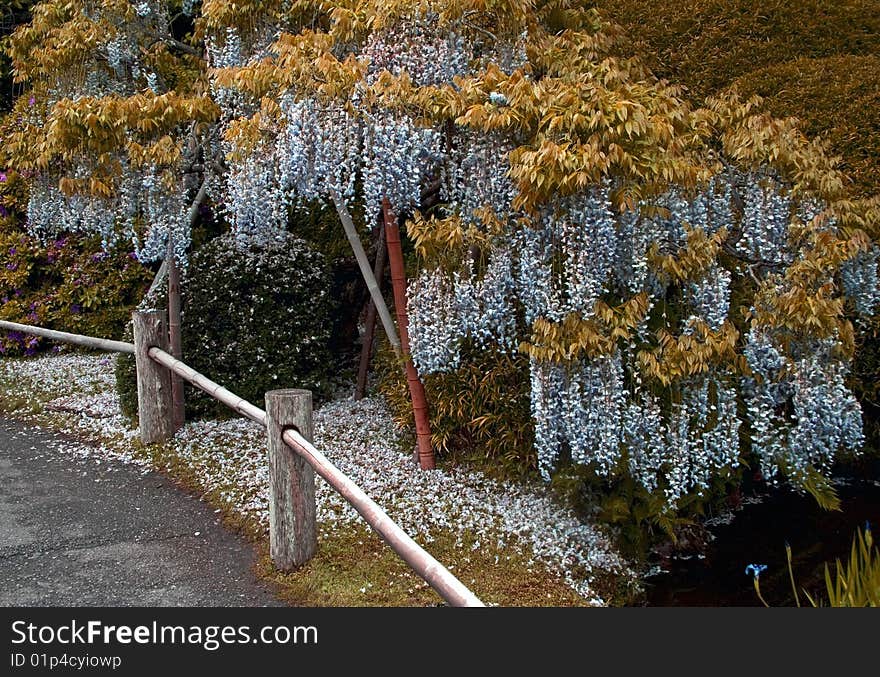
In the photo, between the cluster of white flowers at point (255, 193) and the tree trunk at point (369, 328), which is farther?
the tree trunk at point (369, 328)

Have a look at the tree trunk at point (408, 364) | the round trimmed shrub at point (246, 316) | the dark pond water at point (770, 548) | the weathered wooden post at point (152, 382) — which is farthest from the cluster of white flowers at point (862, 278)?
the weathered wooden post at point (152, 382)

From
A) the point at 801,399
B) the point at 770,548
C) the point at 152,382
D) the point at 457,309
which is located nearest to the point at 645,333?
the point at 801,399

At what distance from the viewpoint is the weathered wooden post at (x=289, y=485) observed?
333 centimetres

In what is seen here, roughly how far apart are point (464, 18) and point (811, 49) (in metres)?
2.97

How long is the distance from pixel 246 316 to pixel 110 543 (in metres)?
1.91

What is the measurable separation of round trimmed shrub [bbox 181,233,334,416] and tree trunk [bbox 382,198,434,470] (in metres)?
1.20

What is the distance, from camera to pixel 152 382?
498cm

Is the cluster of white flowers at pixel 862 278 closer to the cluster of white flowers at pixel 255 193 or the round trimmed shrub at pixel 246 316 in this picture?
the cluster of white flowers at pixel 255 193

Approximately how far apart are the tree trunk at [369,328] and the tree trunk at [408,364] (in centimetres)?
85

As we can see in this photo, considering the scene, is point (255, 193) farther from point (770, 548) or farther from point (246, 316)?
point (770, 548)

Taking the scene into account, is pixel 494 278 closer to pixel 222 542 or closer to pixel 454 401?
pixel 454 401

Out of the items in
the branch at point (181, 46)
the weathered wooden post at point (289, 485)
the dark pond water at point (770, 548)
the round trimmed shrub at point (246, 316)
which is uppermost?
the branch at point (181, 46)

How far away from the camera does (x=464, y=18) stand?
3.82 m
